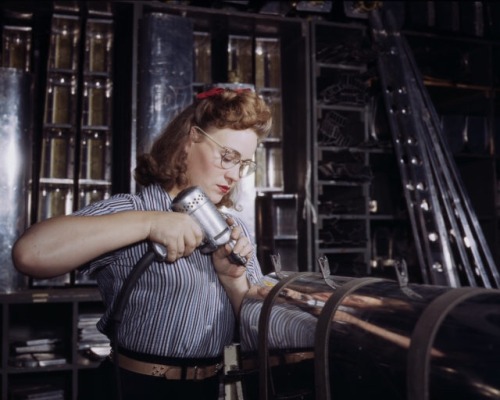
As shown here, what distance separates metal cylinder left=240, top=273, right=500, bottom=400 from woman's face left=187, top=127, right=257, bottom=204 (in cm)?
42

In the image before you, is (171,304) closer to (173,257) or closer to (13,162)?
(173,257)

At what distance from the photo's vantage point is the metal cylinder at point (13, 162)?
325cm

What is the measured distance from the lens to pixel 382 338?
83cm

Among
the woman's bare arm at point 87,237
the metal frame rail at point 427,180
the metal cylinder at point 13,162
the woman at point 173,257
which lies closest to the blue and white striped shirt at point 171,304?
the woman at point 173,257

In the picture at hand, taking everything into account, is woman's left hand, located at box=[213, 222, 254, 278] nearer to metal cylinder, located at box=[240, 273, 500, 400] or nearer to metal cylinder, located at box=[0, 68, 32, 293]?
metal cylinder, located at box=[240, 273, 500, 400]

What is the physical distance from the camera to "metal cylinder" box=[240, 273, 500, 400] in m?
0.72

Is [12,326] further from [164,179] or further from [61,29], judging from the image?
[164,179]

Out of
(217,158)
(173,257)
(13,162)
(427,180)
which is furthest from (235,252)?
(427,180)

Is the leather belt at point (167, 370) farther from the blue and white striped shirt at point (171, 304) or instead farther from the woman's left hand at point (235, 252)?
the woman's left hand at point (235, 252)

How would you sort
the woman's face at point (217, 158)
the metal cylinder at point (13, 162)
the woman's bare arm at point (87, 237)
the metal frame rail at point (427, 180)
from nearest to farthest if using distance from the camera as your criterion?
the woman's bare arm at point (87, 237) → the woman's face at point (217, 158) → the metal cylinder at point (13, 162) → the metal frame rail at point (427, 180)


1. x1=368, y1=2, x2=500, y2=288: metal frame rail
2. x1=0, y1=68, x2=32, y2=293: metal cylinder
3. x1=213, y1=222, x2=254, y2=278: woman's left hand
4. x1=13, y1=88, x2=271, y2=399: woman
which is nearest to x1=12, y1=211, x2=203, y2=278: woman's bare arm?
x1=13, y1=88, x2=271, y2=399: woman

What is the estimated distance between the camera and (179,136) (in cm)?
162

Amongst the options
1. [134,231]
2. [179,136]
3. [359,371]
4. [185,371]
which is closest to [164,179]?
[179,136]

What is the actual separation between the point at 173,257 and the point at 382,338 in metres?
0.53
